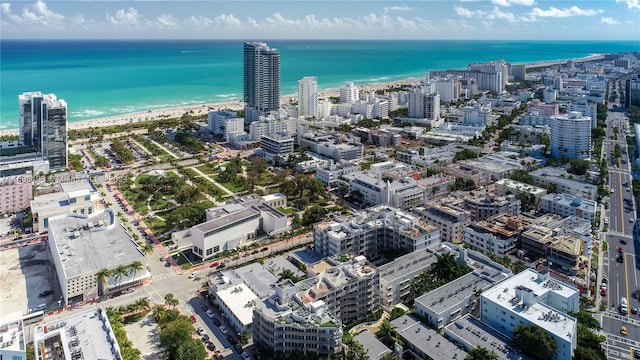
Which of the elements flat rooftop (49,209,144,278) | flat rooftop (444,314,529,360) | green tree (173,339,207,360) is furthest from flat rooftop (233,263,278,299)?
flat rooftop (444,314,529,360)

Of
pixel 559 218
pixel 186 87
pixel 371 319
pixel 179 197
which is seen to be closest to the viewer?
pixel 371 319

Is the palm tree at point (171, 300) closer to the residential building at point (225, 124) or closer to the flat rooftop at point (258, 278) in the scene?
the flat rooftop at point (258, 278)

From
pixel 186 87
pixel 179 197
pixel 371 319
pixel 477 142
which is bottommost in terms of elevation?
pixel 371 319

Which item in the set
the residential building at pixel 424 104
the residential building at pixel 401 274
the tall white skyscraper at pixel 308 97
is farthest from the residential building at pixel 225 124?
the residential building at pixel 401 274

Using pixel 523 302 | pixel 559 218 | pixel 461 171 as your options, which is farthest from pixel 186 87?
pixel 523 302

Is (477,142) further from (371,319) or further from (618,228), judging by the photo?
(371,319)

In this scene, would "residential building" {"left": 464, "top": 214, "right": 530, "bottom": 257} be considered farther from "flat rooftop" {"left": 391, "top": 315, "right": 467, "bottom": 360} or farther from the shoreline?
the shoreline

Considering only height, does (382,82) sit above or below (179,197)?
above
